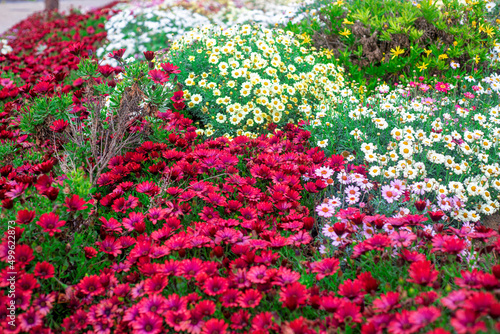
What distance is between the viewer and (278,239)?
7.84 ft

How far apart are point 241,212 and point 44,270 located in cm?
122

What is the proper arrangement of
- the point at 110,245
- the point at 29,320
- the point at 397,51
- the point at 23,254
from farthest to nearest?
the point at 397,51 < the point at 110,245 < the point at 23,254 < the point at 29,320

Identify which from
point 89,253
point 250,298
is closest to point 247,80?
point 89,253

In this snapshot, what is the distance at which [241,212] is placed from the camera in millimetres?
2730

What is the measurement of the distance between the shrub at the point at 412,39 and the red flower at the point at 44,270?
15.1ft

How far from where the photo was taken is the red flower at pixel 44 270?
7.03ft

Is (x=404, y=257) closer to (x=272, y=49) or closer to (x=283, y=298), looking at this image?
(x=283, y=298)

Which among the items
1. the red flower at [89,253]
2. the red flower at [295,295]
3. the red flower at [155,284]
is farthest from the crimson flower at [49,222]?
the red flower at [295,295]

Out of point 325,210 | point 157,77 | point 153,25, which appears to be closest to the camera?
point 325,210

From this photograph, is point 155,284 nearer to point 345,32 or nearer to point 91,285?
point 91,285

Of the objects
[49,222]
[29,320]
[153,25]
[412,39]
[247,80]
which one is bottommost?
[29,320]

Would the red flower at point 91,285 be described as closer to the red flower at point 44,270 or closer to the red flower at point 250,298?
the red flower at point 44,270

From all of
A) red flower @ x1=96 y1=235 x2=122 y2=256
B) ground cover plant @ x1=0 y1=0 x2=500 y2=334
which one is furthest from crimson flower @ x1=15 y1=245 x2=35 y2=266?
red flower @ x1=96 y1=235 x2=122 y2=256

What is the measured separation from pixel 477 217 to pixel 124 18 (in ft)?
27.8
